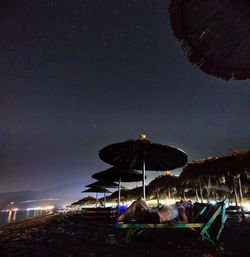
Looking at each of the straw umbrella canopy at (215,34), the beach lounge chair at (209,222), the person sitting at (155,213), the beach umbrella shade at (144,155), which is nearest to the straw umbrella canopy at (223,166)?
the beach umbrella shade at (144,155)

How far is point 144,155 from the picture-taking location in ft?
15.8

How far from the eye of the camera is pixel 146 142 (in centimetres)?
434

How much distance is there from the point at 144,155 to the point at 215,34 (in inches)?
137

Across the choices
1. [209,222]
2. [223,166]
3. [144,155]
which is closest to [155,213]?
[209,222]

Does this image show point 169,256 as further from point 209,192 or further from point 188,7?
point 209,192

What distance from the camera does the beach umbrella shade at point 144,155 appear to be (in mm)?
4500

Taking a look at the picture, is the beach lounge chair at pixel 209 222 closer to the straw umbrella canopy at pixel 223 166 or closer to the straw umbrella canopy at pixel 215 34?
the straw umbrella canopy at pixel 215 34

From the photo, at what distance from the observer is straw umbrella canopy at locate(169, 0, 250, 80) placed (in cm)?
166

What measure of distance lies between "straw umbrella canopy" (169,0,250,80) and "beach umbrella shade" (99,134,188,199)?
8.35ft

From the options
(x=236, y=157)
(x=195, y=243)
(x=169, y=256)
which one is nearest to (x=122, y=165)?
(x=195, y=243)

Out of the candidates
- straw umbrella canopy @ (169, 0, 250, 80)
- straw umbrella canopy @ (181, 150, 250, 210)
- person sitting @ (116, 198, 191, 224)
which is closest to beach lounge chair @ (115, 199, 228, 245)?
person sitting @ (116, 198, 191, 224)

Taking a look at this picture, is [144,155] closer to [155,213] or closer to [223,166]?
[155,213]

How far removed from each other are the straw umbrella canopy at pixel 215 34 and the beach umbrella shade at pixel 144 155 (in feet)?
8.35

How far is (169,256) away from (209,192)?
81.3 feet
